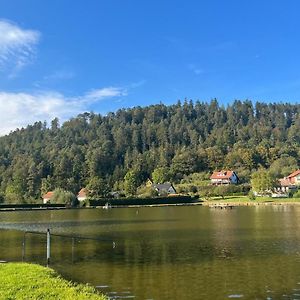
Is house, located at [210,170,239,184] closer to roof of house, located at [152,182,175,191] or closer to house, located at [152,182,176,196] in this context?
roof of house, located at [152,182,175,191]

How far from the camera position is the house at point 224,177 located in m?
179

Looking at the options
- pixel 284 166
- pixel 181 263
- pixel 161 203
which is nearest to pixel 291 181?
pixel 284 166

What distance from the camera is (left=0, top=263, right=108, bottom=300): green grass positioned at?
1555cm

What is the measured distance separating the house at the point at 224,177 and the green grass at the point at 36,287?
6330 inches

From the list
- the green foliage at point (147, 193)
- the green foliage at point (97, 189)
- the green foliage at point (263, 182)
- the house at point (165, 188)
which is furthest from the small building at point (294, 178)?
the green foliage at point (97, 189)

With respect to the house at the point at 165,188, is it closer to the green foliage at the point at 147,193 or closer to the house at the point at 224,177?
the green foliage at the point at 147,193

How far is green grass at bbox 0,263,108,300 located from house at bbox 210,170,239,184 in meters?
161

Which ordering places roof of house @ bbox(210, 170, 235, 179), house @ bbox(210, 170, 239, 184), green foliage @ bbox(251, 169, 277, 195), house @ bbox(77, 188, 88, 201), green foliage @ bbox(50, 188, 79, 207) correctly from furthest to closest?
roof of house @ bbox(210, 170, 235, 179) < house @ bbox(210, 170, 239, 184) < house @ bbox(77, 188, 88, 201) < green foliage @ bbox(50, 188, 79, 207) < green foliage @ bbox(251, 169, 277, 195)

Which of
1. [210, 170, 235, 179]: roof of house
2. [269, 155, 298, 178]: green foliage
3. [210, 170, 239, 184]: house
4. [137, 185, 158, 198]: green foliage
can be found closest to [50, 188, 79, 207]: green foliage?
[137, 185, 158, 198]: green foliage

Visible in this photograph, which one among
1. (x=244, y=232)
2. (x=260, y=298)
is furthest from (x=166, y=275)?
(x=244, y=232)

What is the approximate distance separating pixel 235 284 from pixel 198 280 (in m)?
1.88

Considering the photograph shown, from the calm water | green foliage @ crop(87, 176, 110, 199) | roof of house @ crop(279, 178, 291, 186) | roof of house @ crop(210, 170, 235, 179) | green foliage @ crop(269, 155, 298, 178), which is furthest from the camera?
roof of house @ crop(210, 170, 235, 179)

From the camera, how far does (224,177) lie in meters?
181

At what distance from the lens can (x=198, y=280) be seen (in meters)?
21.7
